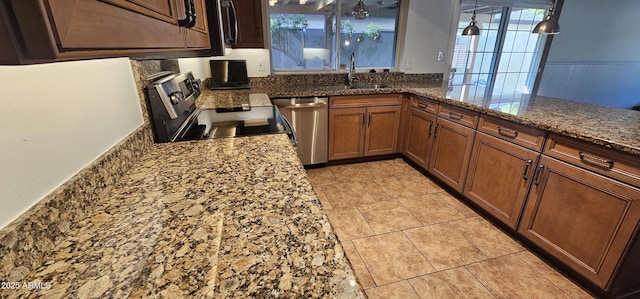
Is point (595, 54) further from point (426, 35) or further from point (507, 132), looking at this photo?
point (507, 132)

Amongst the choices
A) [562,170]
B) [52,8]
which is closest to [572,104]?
[562,170]

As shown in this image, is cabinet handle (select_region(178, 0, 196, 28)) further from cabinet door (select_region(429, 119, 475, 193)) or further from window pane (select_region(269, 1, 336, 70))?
window pane (select_region(269, 1, 336, 70))

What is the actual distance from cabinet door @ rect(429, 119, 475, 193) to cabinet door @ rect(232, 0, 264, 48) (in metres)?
1.92

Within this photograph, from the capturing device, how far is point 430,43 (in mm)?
3344

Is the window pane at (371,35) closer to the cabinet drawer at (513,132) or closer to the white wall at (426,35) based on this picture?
the white wall at (426,35)

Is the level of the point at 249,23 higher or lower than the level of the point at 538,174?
higher

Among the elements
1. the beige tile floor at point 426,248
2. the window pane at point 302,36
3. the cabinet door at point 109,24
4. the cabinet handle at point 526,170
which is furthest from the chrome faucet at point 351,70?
the cabinet door at point 109,24

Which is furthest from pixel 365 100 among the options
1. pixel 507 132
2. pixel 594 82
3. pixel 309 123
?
pixel 594 82

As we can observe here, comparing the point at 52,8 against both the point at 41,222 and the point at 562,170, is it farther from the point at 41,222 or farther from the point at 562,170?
the point at 562,170

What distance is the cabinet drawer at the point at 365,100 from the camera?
278cm

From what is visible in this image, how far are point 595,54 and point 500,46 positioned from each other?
2055 millimetres

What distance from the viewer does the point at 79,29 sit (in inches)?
11.5

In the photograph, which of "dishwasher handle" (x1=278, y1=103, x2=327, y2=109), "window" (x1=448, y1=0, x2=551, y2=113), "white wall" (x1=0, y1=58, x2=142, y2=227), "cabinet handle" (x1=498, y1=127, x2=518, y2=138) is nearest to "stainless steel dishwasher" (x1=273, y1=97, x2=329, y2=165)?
"dishwasher handle" (x1=278, y1=103, x2=327, y2=109)

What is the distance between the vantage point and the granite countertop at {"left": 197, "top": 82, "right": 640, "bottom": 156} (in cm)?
135
